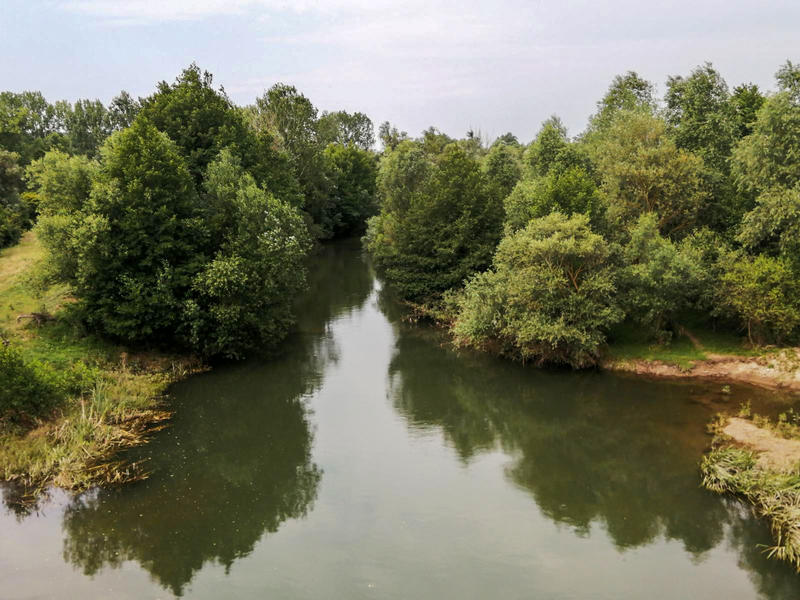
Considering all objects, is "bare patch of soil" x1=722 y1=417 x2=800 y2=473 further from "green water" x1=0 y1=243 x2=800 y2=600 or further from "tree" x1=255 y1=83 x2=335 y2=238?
"tree" x1=255 y1=83 x2=335 y2=238

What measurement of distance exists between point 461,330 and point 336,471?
13461 millimetres

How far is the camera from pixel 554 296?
1233 inches

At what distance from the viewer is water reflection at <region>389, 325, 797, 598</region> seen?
19.5 metres

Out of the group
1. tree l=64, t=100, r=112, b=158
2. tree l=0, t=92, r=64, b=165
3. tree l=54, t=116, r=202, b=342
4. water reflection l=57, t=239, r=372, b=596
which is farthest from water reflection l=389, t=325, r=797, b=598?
tree l=64, t=100, r=112, b=158

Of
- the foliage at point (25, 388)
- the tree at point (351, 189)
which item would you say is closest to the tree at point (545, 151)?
the foliage at point (25, 388)

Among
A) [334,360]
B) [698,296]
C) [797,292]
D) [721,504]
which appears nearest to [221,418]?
[334,360]

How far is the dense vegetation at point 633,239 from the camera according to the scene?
3073 cm

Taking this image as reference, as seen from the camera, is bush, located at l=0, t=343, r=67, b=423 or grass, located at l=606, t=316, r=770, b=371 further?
grass, located at l=606, t=316, r=770, b=371

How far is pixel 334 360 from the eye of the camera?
122ft

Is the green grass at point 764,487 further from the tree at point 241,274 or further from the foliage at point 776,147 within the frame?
the tree at point 241,274

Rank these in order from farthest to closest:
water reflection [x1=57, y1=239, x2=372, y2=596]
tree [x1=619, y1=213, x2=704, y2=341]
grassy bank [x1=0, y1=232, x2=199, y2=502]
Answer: tree [x1=619, y1=213, x2=704, y2=341]
grassy bank [x1=0, y1=232, x2=199, y2=502]
water reflection [x1=57, y1=239, x2=372, y2=596]

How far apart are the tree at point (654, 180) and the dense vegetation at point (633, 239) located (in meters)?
0.09

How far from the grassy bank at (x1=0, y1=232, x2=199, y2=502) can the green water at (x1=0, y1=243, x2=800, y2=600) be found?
3.53 feet

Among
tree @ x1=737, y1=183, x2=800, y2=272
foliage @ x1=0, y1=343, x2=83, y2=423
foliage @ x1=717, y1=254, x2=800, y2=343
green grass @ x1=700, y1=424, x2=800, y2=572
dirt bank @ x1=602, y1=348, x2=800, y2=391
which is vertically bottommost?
green grass @ x1=700, y1=424, x2=800, y2=572
